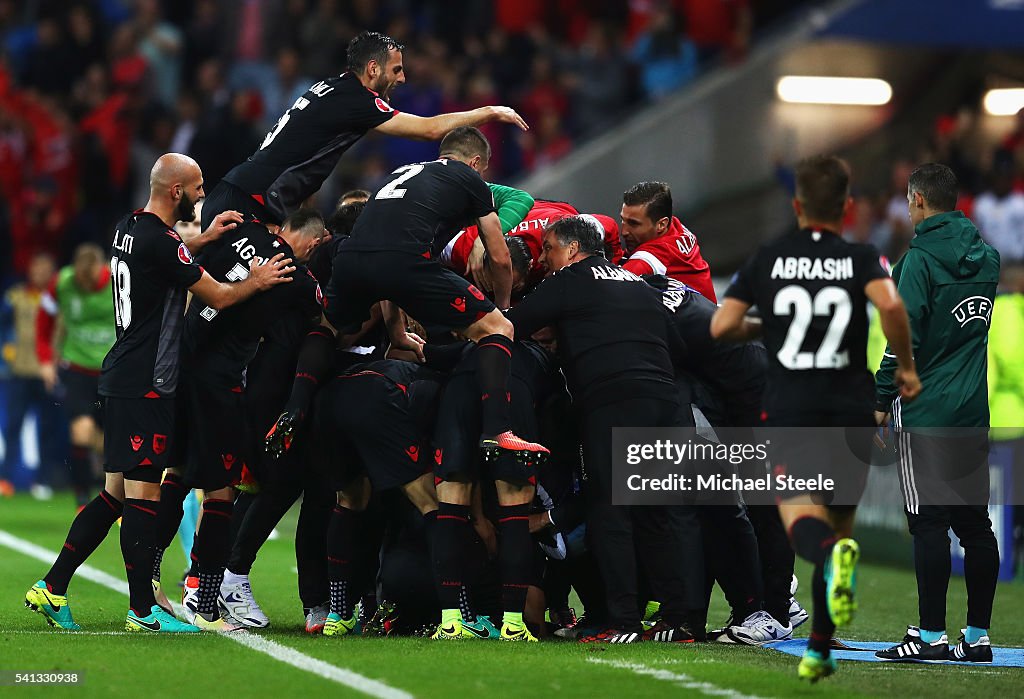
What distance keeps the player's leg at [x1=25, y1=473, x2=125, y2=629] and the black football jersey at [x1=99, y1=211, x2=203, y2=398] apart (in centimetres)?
57

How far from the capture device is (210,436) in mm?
8070

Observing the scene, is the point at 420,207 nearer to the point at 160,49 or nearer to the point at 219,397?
the point at 219,397

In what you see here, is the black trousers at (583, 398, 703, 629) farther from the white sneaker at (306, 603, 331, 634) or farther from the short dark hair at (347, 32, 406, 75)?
the short dark hair at (347, 32, 406, 75)

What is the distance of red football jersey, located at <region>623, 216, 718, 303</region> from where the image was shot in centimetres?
891

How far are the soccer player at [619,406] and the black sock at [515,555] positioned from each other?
→ 394 mm

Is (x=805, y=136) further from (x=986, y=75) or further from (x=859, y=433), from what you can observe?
(x=859, y=433)

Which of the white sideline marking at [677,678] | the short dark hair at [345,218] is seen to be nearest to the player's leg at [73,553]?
the short dark hair at [345,218]

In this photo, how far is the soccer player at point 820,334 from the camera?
21.6ft

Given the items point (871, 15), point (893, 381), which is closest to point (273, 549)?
point (893, 381)

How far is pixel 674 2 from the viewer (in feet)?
64.5

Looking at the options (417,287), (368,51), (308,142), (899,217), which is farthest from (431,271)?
(899,217)

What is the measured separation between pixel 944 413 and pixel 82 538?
422cm

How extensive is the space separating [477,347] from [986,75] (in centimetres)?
1287

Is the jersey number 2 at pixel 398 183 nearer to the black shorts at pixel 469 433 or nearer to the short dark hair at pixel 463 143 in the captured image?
the short dark hair at pixel 463 143
